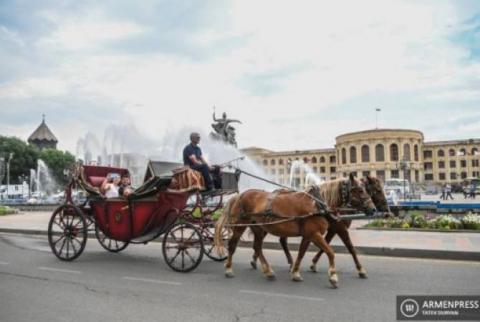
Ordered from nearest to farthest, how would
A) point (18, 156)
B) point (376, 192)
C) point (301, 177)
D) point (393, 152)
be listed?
point (376, 192)
point (18, 156)
point (393, 152)
point (301, 177)

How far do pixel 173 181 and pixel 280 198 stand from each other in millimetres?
2298

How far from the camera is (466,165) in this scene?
123m

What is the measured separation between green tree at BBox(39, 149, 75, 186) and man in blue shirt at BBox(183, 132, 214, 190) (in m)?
86.4

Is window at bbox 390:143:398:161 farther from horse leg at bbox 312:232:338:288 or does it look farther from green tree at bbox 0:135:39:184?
horse leg at bbox 312:232:338:288

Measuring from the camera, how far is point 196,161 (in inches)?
360

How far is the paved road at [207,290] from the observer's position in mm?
5680

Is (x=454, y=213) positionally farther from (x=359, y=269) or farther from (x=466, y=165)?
(x=466, y=165)

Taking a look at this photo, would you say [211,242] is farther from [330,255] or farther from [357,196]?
[357,196]

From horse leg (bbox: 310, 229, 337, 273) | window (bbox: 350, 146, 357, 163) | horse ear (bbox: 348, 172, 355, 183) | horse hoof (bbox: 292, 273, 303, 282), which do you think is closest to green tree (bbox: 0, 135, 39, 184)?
window (bbox: 350, 146, 357, 163)

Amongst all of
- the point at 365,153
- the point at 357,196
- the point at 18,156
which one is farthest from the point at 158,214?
the point at 365,153

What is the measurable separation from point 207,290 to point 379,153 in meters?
120

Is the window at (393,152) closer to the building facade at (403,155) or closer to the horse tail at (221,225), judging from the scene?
the building facade at (403,155)

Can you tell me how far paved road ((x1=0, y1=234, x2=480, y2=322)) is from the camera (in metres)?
5.68

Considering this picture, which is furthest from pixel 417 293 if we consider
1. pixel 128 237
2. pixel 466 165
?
pixel 466 165
